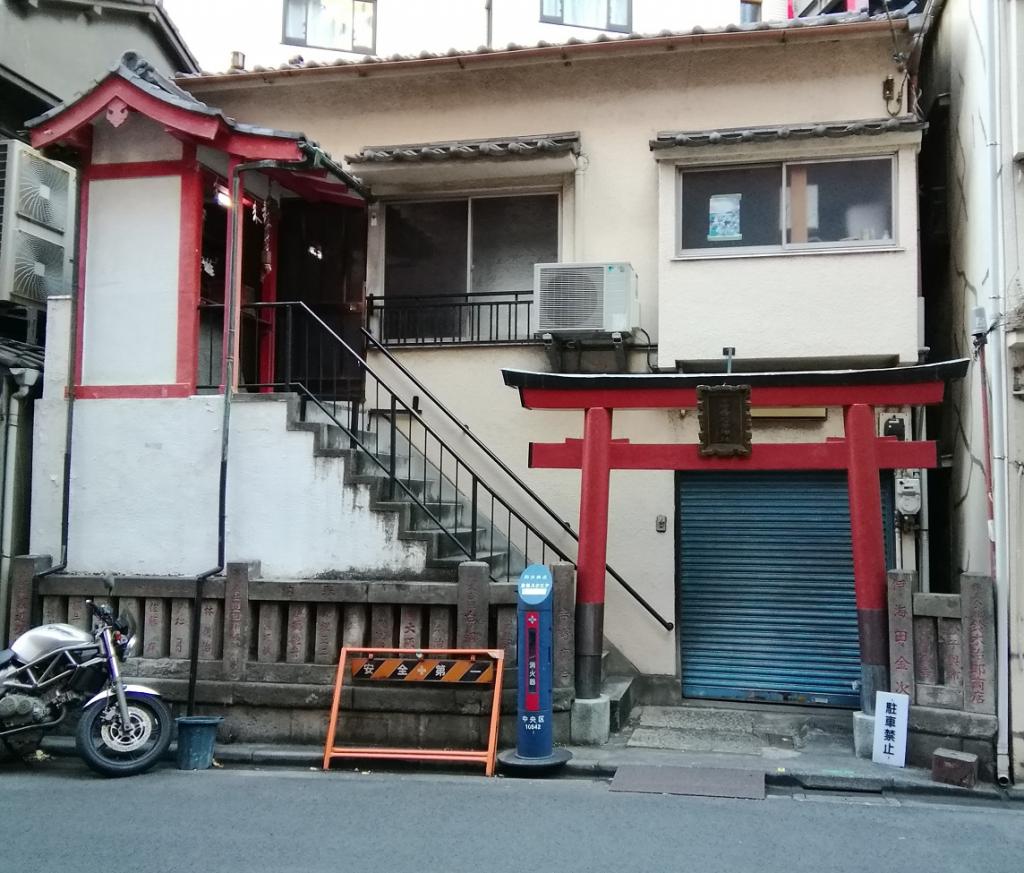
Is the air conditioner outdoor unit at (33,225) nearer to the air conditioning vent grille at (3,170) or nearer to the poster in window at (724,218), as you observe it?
the air conditioning vent grille at (3,170)

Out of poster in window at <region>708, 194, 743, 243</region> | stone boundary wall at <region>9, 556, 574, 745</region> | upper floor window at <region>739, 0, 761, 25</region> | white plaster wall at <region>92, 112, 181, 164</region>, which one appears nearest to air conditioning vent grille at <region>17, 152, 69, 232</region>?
white plaster wall at <region>92, 112, 181, 164</region>

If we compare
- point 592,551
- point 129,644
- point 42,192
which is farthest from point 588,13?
point 129,644

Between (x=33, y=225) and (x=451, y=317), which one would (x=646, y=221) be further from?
(x=33, y=225)

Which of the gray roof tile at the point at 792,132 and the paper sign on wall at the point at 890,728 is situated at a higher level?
the gray roof tile at the point at 792,132

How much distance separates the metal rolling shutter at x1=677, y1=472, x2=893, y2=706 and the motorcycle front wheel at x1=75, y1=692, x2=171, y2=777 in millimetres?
5990

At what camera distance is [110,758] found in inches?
344

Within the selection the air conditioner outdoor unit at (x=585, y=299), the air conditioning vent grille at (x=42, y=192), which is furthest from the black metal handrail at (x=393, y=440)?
the air conditioning vent grille at (x=42, y=192)

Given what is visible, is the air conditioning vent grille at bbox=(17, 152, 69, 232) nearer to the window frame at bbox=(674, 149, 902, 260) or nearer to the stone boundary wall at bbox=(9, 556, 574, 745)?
the stone boundary wall at bbox=(9, 556, 574, 745)

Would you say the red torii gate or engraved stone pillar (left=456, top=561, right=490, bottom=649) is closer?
the red torii gate

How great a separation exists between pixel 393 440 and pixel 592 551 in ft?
8.06

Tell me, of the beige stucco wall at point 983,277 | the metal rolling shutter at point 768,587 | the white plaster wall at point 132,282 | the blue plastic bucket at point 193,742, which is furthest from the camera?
the metal rolling shutter at point 768,587

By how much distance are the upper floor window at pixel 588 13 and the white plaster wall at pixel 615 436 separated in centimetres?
912

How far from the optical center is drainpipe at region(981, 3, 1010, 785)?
27.7ft

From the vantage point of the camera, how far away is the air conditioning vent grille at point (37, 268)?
38.7ft
